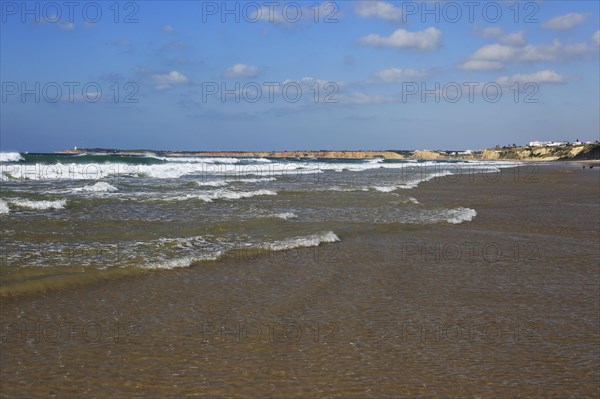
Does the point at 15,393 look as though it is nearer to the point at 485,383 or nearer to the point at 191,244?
the point at 485,383

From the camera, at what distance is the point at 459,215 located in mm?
15055

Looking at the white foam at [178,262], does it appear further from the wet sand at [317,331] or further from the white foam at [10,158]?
the white foam at [10,158]

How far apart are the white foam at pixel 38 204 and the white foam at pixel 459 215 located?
10.6 m

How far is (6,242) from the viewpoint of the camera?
352 inches

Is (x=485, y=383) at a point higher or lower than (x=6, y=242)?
lower

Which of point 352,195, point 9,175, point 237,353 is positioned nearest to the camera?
point 237,353

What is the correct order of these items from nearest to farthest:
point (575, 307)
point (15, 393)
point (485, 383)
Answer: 1. point (15, 393)
2. point (485, 383)
3. point (575, 307)

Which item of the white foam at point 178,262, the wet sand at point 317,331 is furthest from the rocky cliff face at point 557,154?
the white foam at point 178,262

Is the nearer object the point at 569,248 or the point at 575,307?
the point at 575,307

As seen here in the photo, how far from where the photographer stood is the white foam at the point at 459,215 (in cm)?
1416

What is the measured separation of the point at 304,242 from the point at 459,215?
6.75 meters

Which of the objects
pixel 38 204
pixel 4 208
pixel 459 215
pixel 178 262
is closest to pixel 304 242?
pixel 178 262

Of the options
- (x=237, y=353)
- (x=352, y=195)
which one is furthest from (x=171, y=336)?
(x=352, y=195)

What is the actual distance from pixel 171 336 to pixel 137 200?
12.8 m
